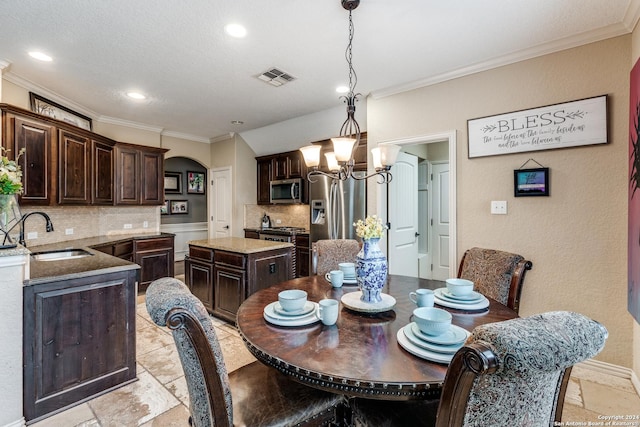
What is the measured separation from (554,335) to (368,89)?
3.26 meters

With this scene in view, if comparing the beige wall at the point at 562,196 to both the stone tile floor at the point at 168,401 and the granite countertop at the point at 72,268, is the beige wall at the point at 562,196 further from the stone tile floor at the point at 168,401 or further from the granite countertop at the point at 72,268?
the granite countertop at the point at 72,268

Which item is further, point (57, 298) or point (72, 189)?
point (72, 189)

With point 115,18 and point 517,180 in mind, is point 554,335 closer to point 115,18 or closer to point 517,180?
point 517,180

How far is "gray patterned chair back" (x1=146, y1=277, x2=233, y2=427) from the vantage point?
965mm

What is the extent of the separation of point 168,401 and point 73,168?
3007 millimetres

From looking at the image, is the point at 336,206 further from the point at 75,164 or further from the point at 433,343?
the point at 75,164

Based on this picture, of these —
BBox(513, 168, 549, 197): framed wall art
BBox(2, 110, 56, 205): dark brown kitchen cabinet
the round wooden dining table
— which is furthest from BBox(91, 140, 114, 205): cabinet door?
BBox(513, 168, 549, 197): framed wall art

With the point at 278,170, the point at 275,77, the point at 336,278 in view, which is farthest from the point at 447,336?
the point at 278,170

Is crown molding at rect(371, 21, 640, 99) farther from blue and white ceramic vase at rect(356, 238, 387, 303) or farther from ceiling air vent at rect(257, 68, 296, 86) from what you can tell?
blue and white ceramic vase at rect(356, 238, 387, 303)

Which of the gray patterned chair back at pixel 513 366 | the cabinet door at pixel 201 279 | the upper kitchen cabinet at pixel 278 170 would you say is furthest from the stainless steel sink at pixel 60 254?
the gray patterned chair back at pixel 513 366

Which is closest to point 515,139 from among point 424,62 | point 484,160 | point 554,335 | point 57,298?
point 484,160

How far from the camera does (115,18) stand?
2168mm

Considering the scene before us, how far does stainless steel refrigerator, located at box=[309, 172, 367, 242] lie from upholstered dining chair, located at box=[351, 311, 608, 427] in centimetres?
301

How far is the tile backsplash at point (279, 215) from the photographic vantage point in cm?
559
